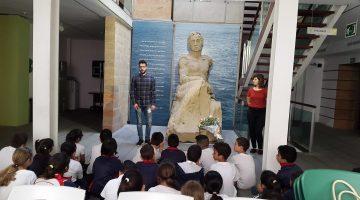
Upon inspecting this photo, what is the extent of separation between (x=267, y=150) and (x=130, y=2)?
217 inches

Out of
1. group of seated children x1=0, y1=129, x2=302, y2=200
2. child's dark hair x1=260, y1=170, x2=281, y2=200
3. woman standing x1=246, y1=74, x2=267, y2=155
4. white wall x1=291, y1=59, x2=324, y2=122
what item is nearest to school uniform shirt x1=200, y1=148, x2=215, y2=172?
group of seated children x1=0, y1=129, x2=302, y2=200

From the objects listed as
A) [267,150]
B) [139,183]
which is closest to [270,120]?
[267,150]

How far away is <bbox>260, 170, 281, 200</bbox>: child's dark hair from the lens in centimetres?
229

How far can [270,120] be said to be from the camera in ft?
11.3

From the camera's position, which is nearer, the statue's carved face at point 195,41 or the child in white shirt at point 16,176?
the child in white shirt at point 16,176

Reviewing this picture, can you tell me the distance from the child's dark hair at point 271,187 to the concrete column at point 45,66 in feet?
7.77

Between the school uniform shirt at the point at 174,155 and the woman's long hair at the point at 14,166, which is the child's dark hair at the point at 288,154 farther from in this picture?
the woman's long hair at the point at 14,166

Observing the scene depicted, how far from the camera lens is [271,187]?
2.57 meters

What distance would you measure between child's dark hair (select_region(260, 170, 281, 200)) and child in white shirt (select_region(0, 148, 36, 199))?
5.62 feet

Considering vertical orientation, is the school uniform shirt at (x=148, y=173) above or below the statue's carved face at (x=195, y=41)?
below

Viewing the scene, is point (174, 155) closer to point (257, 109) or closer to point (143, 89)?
point (257, 109)

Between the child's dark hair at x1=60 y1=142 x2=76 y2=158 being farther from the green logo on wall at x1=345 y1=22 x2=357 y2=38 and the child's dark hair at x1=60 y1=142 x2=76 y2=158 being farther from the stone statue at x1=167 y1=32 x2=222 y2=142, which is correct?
the green logo on wall at x1=345 y1=22 x2=357 y2=38

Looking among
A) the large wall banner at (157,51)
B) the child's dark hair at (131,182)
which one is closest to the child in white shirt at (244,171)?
the child's dark hair at (131,182)

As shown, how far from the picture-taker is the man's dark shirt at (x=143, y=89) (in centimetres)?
570
